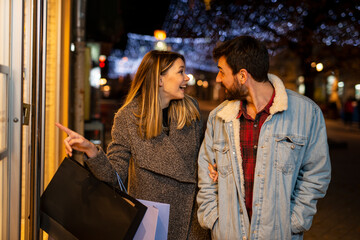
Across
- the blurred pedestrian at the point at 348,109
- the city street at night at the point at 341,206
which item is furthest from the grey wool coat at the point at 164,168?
the blurred pedestrian at the point at 348,109

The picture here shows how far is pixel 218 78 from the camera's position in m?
2.42

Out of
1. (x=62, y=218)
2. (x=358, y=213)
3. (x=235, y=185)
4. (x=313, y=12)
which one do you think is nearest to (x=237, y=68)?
(x=235, y=185)

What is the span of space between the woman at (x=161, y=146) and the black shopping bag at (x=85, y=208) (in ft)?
1.40

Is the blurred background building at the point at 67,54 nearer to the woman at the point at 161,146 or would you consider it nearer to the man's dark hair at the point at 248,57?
the woman at the point at 161,146

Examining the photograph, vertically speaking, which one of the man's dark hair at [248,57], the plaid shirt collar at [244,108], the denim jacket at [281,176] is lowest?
the denim jacket at [281,176]

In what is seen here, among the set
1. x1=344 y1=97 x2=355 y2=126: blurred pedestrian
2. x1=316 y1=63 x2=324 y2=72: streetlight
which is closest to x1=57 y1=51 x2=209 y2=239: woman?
x1=316 y1=63 x2=324 y2=72: streetlight

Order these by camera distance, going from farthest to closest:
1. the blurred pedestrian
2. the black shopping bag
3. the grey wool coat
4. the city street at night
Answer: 1. the blurred pedestrian
2. the city street at night
3. the grey wool coat
4. the black shopping bag

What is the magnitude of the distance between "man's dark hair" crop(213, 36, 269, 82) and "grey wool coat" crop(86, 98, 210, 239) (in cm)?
74

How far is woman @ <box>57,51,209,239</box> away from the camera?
2.64 meters

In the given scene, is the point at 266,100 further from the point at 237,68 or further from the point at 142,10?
the point at 142,10

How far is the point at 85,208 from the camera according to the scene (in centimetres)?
208

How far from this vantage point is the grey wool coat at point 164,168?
8.66 feet

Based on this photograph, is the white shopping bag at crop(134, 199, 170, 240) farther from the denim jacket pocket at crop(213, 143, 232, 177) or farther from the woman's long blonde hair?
the woman's long blonde hair

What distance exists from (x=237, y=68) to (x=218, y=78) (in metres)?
0.17
